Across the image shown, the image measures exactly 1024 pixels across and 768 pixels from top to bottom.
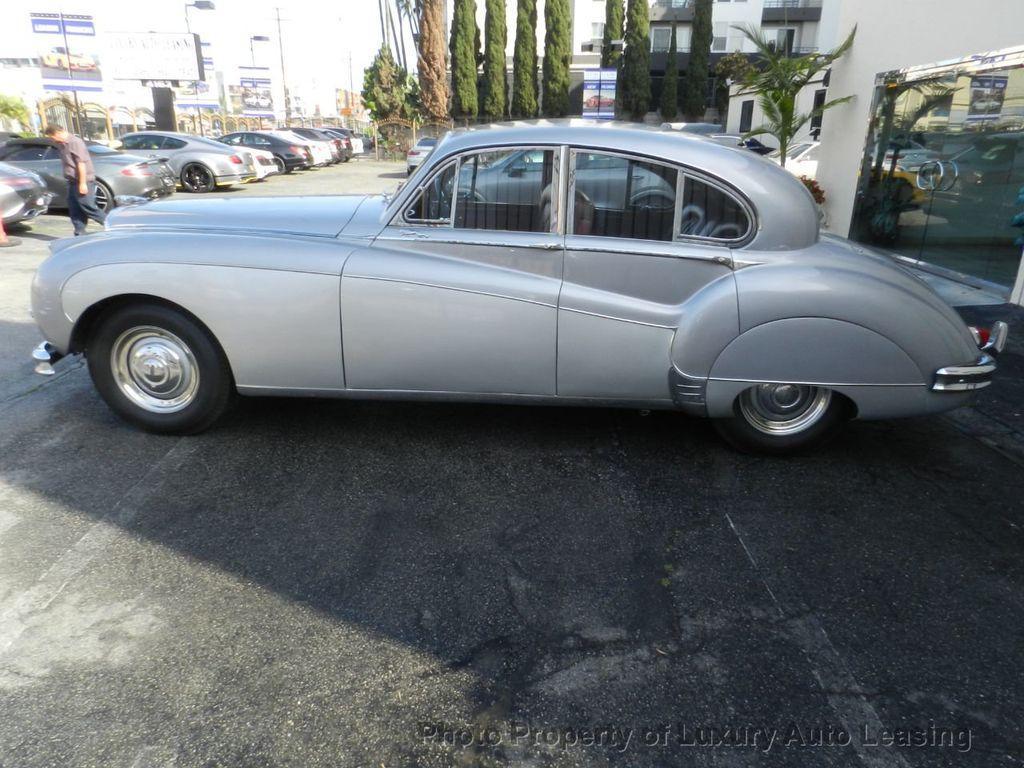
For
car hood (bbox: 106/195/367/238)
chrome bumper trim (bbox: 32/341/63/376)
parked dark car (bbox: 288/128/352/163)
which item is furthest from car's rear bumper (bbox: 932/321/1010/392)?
parked dark car (bbox: 288/128/352/163)

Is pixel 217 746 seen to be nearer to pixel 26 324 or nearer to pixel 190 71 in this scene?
pixel 26 324

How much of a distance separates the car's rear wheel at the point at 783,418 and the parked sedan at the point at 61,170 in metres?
12.5

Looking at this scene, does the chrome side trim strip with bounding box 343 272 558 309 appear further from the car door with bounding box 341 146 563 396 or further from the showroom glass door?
the showroom glass door

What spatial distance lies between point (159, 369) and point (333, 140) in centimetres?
3013

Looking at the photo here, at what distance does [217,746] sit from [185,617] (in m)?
0.69

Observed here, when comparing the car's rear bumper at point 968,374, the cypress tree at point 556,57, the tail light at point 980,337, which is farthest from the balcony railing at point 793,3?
the car's rear bumper at point 968,374

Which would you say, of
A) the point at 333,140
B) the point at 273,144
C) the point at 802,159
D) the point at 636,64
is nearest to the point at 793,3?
the point at 636,64

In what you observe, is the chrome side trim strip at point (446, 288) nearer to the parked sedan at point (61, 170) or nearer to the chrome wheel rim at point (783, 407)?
the chrome wheel rim at point (783, 407)

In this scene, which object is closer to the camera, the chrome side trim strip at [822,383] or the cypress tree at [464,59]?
the chrome side trim strip at [822,383]

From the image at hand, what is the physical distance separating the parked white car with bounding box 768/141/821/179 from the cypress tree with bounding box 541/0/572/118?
26540 mm

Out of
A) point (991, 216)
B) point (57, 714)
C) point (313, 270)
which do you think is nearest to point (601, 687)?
point (57, 714)

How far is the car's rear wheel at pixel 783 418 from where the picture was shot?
4008 mm

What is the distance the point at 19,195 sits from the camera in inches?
431

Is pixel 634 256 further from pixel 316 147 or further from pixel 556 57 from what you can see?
pixel 556 57
